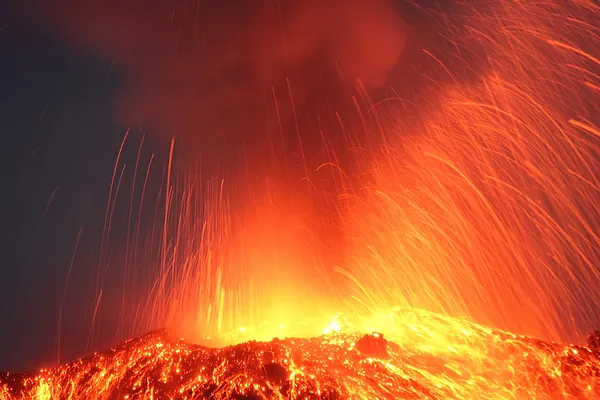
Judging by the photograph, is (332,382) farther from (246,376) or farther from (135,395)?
(135,395)

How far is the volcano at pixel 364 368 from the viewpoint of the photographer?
23.7m

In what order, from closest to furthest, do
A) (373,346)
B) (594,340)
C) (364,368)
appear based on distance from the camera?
(364,368)
(373,346)
(594,340)

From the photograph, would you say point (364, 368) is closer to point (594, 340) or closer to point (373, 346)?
point (373, 346)

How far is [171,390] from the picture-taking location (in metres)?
27.4

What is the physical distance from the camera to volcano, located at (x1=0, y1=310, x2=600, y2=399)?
23.7 metres

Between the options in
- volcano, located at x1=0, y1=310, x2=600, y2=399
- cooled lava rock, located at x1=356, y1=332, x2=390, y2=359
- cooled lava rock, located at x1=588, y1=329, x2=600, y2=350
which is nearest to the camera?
volcano, located at x1=0, y1=310, x2=600, y2=399

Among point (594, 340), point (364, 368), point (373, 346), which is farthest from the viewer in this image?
point (594, 340)

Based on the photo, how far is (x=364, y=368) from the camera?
26.7 m

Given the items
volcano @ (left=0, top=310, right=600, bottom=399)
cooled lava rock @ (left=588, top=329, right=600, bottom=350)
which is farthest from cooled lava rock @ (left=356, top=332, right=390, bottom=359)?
cooled lava rock @ (left=588, top=329, right=600, bottom=350)

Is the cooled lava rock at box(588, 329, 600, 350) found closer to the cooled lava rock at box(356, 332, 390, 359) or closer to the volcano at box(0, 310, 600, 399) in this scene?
the volcano at box(0, 310, 600, 399)

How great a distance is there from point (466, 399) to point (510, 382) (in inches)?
154

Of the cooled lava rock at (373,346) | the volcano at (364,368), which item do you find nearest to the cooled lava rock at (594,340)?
the volcano at (364,368)

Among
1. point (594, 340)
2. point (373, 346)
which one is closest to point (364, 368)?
point (373, 346)

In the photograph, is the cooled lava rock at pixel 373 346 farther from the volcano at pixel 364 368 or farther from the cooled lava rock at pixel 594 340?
the cooled lava rock at pixel 594 340
